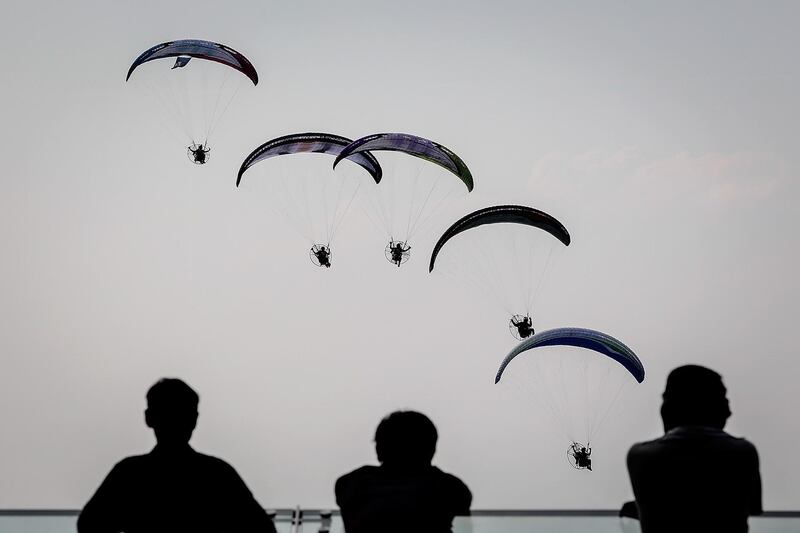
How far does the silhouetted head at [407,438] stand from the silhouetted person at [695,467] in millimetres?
893

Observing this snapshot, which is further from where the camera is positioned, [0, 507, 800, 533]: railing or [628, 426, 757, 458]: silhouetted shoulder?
[0, 507, 800, 533]: railing

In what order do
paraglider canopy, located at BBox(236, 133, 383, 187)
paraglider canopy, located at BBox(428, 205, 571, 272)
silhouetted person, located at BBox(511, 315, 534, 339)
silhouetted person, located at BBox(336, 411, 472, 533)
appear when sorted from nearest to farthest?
silhouetted person, located at BBox(336, 411, 472, 533), paraglider canopy, located at BBox(236, 133, 383, 187), paraglider canopy, located at BBox(428, 205, 571, 272), silhouetted person, located at BBox(511, 315, 534, 339)

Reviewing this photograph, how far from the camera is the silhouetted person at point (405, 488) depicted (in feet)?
15.3

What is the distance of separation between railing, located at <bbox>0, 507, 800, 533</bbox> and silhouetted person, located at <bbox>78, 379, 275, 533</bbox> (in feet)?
2.86

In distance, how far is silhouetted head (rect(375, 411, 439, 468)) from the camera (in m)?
4.69

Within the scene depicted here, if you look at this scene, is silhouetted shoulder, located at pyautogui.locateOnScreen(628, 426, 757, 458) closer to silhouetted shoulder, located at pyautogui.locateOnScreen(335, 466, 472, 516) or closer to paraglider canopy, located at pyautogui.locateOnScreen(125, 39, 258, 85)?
silhouetted shoulder, located at pyautogui.locateOnScreen(335, 466, 472, 516)

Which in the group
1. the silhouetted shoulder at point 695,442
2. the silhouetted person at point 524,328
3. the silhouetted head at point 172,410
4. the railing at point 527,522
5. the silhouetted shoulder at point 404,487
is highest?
the silhouetted person at point 524,328

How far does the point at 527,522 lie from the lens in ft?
16.7

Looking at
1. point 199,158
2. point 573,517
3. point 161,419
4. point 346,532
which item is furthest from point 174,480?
point 199,158

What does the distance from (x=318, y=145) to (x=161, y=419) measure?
46.6 ft

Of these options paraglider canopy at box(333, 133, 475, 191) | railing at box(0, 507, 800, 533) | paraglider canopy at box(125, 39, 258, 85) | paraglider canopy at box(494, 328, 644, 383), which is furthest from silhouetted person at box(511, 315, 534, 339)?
railing at box(0, 507, 800, 533)

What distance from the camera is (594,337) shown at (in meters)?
18.3

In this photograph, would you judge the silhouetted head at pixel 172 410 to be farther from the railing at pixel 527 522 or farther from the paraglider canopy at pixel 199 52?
the paraglider canopy at pixel 199 52

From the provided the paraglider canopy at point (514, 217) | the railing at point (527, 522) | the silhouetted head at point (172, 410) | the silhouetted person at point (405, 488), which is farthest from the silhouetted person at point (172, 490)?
the paraglider canopy at point (514, 217)
